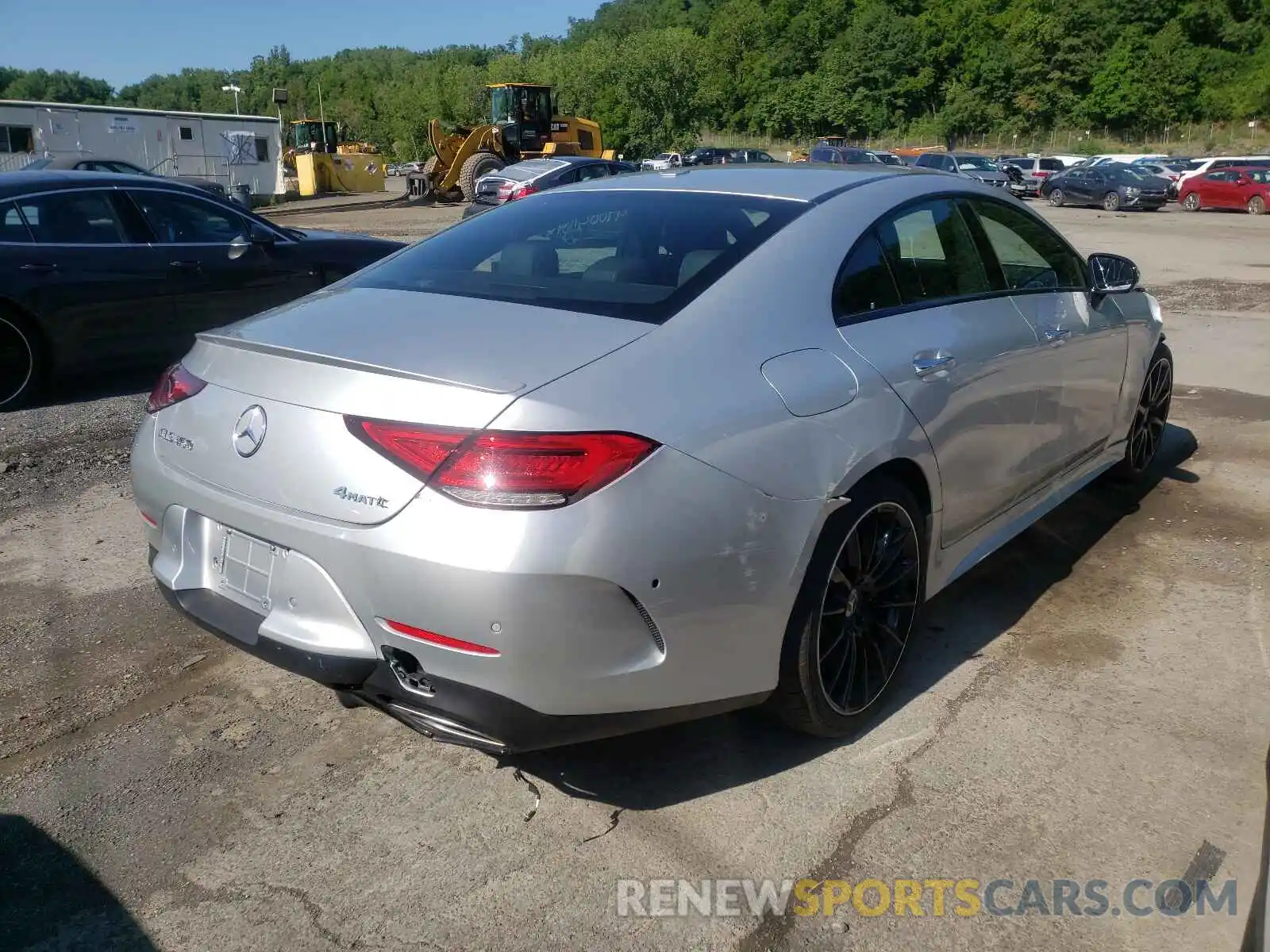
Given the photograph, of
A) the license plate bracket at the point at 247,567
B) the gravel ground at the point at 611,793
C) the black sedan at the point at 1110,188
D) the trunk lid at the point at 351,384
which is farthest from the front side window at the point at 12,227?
the black sedan at the point at 1110,188

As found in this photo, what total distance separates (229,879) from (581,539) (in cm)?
123

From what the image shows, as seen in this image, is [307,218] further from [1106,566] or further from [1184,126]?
[1184,126]

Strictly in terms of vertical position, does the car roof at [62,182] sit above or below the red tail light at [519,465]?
above

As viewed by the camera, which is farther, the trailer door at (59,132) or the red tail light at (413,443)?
the trailer door at (59,132)

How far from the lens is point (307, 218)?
1223 inches

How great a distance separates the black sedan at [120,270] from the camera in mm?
6820

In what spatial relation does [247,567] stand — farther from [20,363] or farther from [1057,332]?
[20,363]

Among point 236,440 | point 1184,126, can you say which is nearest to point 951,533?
point 236,440

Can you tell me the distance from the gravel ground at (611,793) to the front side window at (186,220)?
377cm

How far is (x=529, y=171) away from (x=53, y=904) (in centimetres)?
2174

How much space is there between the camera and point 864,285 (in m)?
3.22

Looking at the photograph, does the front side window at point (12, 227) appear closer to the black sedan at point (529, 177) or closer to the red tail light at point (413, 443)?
the red tail light at point (413, 443)

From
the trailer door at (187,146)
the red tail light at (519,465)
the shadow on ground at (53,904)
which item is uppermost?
the trailer door at (187,146)

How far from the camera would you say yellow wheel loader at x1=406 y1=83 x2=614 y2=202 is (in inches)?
1310
